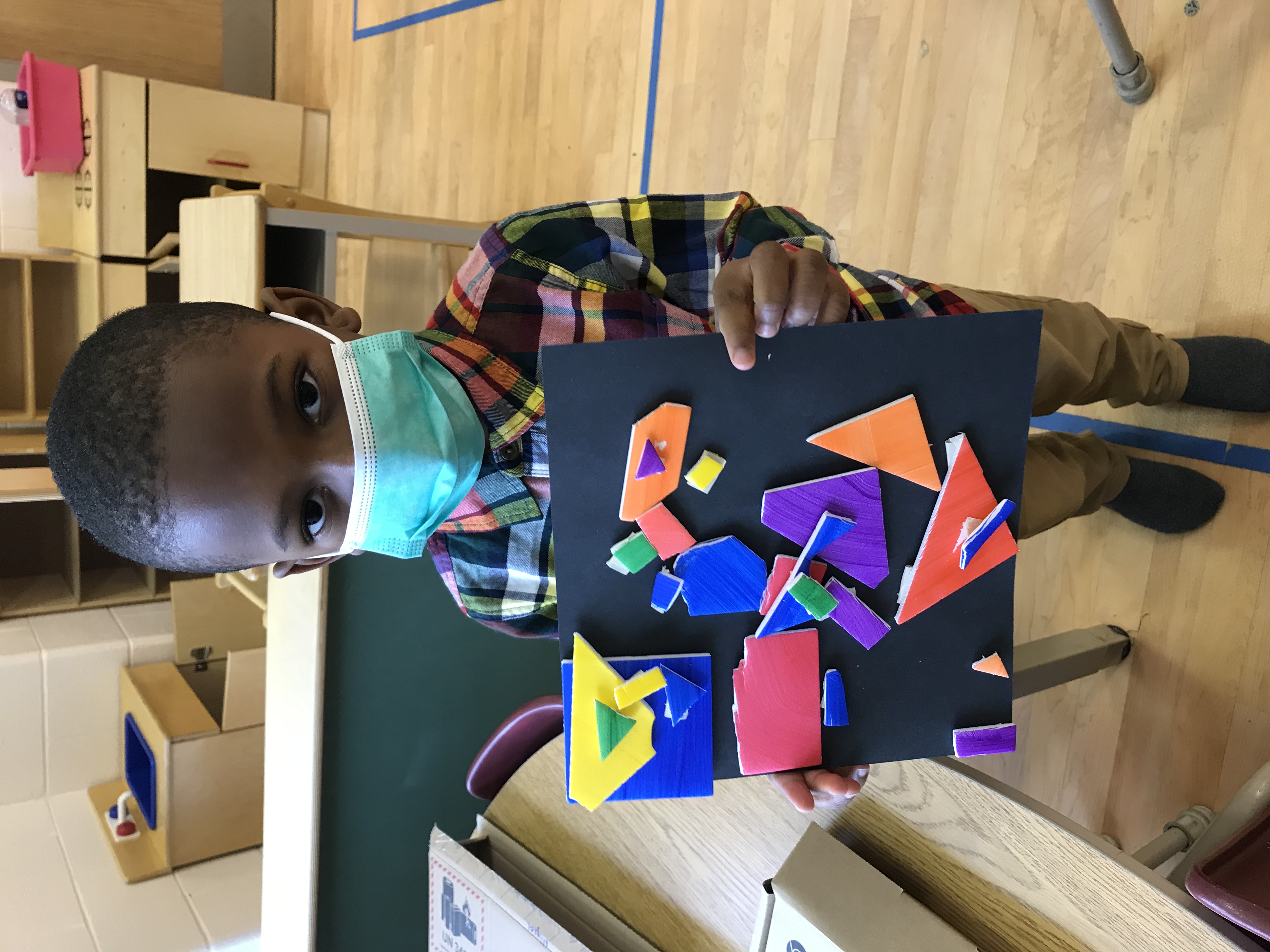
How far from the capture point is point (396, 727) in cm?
166

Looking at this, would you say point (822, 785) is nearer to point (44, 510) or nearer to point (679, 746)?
point (679, 746)

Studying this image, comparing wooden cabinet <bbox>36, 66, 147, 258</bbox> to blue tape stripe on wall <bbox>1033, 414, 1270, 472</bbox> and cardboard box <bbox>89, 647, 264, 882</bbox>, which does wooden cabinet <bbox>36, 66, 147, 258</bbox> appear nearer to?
cardboard box <bbox>89, 647, 264, 882</bbox>

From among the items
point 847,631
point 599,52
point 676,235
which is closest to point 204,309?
point 676,235

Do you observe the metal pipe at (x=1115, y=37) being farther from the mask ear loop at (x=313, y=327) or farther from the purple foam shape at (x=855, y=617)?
the mask ear loop at (x=313, y=327)

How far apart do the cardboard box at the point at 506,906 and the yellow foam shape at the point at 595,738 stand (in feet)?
0.99

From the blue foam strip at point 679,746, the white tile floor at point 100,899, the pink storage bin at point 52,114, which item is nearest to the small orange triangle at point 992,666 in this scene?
the blue foam strip at point 679,746

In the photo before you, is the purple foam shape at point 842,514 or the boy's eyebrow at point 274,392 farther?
the boy's eyebrow at point 274,392

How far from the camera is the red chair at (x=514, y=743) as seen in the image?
1.21m

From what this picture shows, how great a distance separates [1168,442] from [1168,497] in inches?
3.7

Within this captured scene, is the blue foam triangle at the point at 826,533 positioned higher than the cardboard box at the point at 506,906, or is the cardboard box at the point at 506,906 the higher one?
the blue foam triangle at the point at 826,533

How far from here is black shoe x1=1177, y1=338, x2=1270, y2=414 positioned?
1.20m

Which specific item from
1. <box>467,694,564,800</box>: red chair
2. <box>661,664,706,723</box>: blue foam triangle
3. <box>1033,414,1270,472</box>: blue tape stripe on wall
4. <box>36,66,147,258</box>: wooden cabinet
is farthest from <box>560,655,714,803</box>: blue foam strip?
<box>36,66,147,258</box>: wooden cabinet

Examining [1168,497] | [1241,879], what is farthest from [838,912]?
[1168,497]

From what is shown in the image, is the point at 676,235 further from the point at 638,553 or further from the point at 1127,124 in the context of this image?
the point at 1127,124
